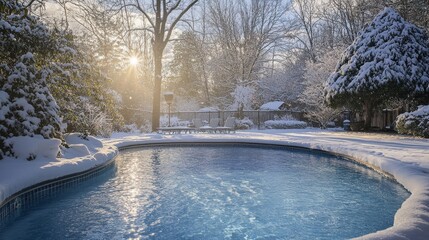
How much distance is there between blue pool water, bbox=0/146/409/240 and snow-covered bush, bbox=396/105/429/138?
19.2ft

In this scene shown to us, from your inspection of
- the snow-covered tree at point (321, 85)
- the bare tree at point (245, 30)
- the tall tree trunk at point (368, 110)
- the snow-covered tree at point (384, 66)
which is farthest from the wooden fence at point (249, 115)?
the snow-covered tree at point (384, 66)

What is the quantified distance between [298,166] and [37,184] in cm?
647

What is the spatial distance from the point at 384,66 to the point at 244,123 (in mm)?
10219

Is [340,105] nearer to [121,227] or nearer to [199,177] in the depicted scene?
[199,177]

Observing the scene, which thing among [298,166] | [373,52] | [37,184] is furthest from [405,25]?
[37,184]

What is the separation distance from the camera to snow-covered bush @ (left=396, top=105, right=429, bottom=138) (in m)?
12.1

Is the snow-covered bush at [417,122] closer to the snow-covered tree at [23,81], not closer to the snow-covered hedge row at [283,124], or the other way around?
the snow-covered hedge row at [283,124]

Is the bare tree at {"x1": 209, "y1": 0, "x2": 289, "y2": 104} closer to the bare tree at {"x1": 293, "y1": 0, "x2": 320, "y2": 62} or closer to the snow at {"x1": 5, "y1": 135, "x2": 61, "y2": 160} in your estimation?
the bare tree at {"x1": 293, "y1": 0, "x2": 320, "y2": 62}

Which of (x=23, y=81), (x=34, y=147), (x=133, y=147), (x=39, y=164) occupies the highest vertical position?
(x=23, y=81)

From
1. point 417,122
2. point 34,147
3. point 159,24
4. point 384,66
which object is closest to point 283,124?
point 384,66

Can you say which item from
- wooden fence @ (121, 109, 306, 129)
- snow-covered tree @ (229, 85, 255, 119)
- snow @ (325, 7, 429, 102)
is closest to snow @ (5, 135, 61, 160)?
snow @ (325, 7, 429, 102)

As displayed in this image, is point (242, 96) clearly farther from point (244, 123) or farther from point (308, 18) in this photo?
point (308, 18)

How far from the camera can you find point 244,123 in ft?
74.1

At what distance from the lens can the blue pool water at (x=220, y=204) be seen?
14.2 ft
